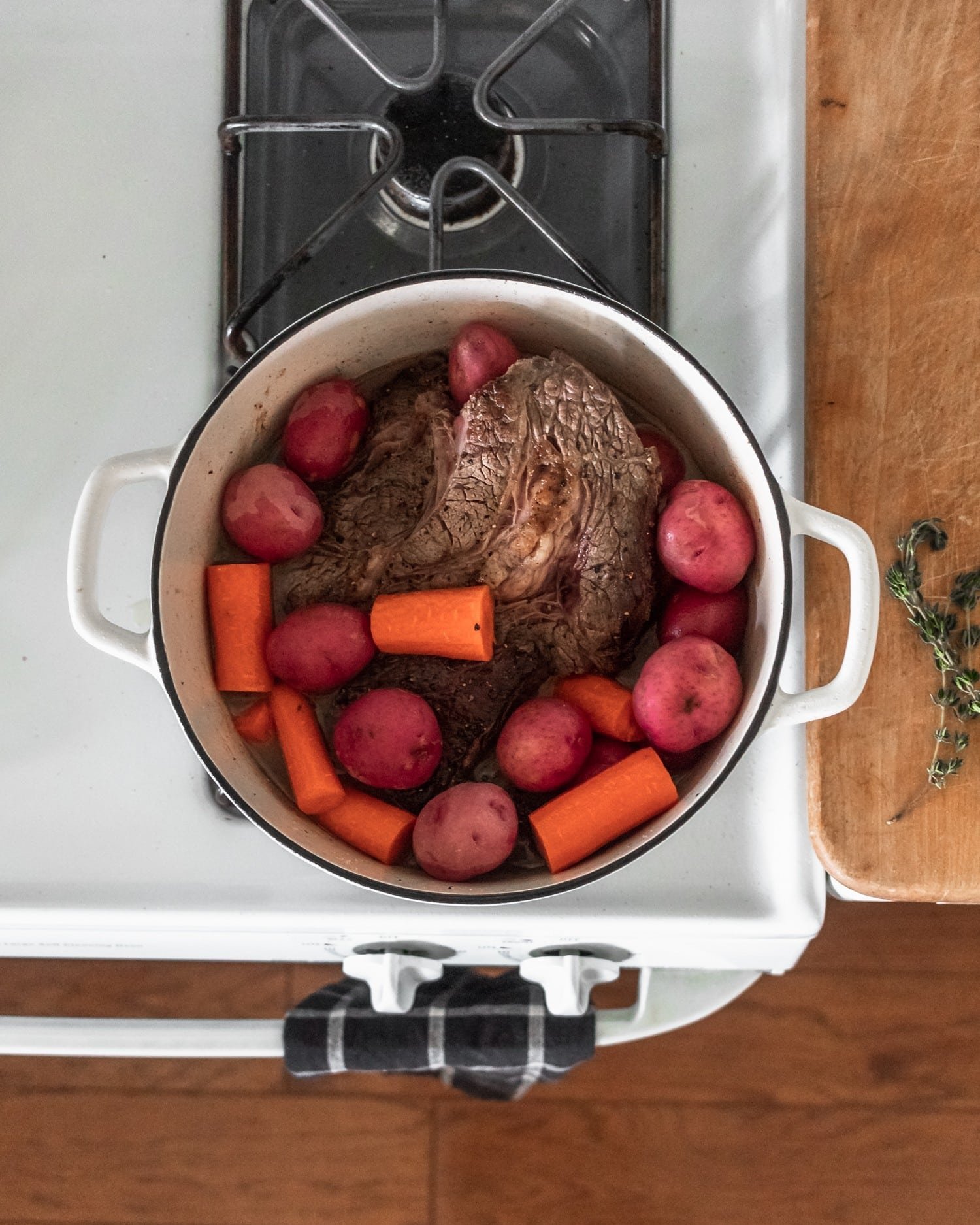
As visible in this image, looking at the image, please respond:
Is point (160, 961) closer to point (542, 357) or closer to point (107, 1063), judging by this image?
point (107, 1063)

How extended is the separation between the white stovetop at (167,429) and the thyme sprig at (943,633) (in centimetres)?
9

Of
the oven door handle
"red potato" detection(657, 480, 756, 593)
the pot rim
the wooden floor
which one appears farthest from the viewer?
the wooden floor

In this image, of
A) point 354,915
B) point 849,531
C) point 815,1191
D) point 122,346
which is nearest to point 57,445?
point 122,346

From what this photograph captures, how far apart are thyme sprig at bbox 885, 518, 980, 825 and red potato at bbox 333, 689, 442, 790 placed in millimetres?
361

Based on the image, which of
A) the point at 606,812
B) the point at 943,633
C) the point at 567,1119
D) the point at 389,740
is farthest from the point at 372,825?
the point at 567,1119

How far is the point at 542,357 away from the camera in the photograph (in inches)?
32.9

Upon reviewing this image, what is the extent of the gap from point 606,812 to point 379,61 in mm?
615

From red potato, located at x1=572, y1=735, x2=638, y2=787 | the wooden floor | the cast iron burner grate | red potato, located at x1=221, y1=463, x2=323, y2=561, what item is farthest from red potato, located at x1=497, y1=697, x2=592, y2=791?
the wooden floor

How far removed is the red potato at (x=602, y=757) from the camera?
30.9 inches

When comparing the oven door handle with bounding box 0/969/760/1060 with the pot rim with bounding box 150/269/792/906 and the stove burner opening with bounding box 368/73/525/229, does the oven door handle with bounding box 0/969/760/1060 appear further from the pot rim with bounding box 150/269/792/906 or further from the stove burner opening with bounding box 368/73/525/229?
the stove burner opening with bounding box 368/73/525/229

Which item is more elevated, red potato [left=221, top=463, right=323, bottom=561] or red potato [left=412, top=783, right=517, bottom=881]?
red potato [left=221, top=463, right=323, bottom=561]

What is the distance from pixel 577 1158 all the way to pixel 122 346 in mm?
1274

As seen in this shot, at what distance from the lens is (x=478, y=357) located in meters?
0.80

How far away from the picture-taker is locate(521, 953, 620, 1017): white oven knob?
82 centimetres
